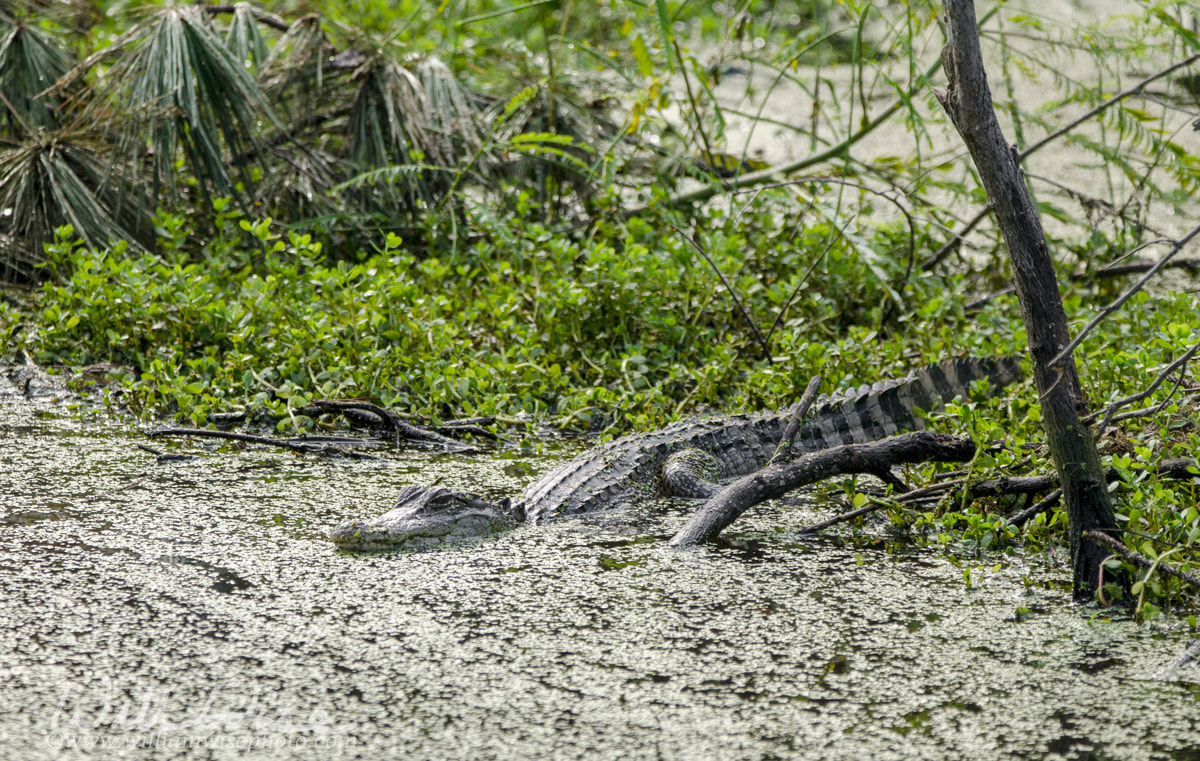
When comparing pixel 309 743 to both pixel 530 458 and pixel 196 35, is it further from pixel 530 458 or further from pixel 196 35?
pixel 196 35

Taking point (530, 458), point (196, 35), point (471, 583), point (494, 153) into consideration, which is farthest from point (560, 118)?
point (471, 583)

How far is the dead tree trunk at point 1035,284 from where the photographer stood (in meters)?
2.16

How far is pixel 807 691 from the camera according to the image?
2020mm

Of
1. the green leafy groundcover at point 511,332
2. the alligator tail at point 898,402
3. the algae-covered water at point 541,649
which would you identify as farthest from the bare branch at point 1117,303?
the alligator tail at point 898,402

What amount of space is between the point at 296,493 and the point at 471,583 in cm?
82

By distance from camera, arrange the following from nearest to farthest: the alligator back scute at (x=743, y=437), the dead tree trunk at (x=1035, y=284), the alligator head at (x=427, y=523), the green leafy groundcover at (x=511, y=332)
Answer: the dead tree trunk at (x=1035, y=284) < the alligator head at (x=427, y=523) < the alligator back scute at (x=743, y=437) < the green leafy groundcover at (x=511, y=332)

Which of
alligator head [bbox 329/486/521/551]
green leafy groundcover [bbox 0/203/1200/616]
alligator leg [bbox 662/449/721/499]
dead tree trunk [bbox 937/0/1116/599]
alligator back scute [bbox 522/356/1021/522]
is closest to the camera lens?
dead tree trunk [bbox 937/0/1116/599]

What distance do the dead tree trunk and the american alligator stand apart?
116cm

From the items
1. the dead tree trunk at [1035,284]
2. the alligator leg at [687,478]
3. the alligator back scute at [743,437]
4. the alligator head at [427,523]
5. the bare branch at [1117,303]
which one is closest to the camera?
the bare branch at [1117,303]

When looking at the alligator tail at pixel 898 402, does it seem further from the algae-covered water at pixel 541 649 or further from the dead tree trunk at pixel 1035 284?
the dead tree trunk at pixel 1035 284

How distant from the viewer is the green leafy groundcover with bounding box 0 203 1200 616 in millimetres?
3916

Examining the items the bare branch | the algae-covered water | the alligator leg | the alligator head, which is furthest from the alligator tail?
Answer: the bare branch

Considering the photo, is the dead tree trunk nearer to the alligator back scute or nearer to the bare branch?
the bare branch

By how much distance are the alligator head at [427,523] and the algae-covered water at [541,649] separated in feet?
0.19
